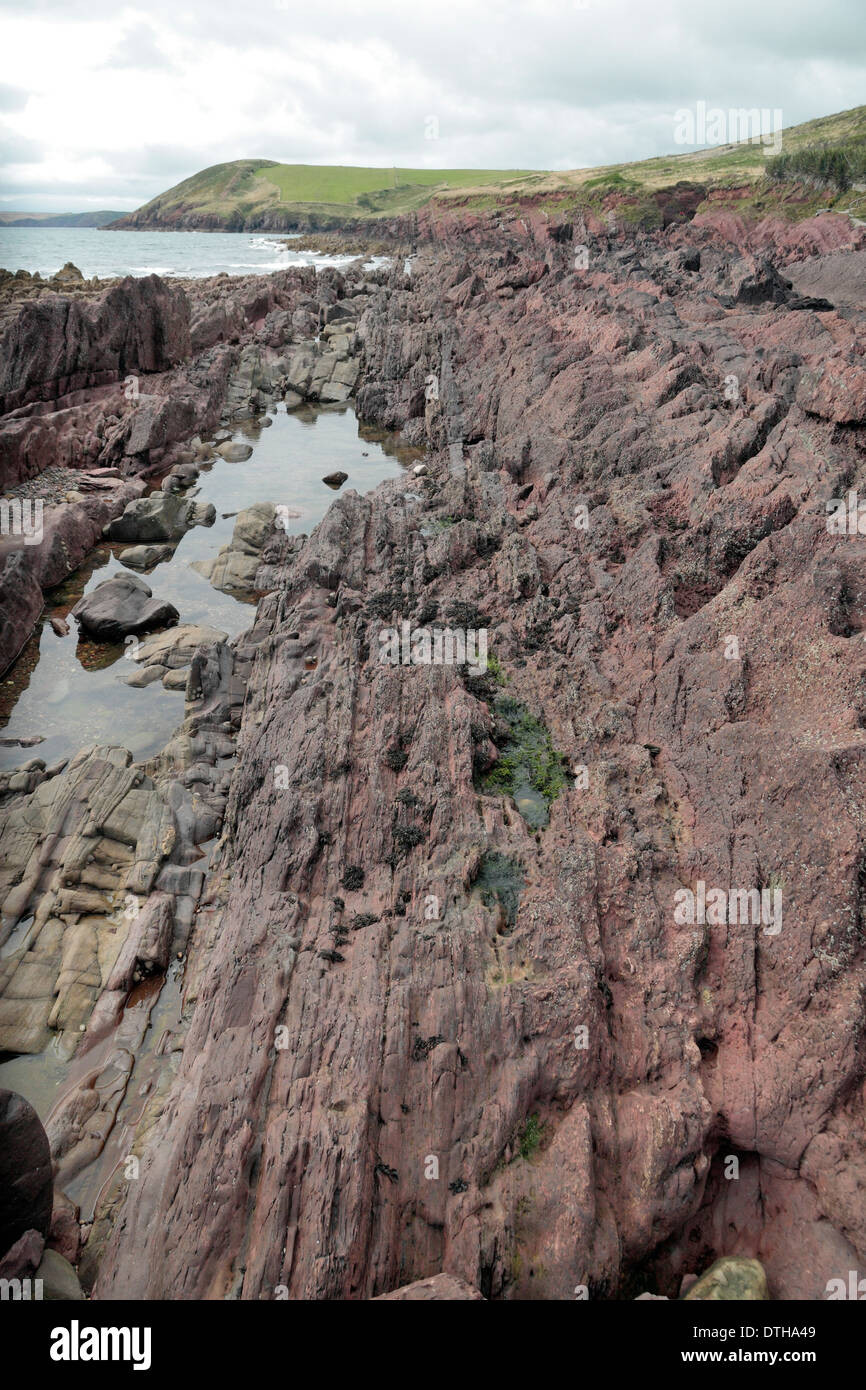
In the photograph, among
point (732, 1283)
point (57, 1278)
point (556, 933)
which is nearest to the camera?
point (732, 1283)

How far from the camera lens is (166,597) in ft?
117

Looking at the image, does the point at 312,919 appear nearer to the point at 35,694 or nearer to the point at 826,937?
the point at 826,937

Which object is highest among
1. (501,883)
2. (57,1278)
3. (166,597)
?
(166,597)

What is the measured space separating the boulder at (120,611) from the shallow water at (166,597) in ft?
2.12

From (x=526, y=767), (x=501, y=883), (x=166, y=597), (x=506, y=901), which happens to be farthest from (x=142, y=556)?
(x=506, y=901)

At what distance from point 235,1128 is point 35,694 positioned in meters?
21.0

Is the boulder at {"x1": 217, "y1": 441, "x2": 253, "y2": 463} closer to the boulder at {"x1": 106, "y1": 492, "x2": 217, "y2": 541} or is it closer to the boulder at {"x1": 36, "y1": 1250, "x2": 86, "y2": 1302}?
the boulder at {"x1": 106, "y1": 492, "x2": 217, "y2": 541}

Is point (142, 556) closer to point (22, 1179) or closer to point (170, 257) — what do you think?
point (22, 1179)

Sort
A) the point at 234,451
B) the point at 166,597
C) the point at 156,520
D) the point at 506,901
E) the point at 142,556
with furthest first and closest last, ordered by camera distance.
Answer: the point at 234,451 < the point at 156,520 < the point at 142,556 < the point at 166,597 < the point at 506,901

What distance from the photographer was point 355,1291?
1023 cm

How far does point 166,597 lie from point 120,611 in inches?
159

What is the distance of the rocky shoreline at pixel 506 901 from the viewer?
10.8 m

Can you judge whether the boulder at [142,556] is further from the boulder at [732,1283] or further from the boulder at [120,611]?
the boulder at [732,1283]
